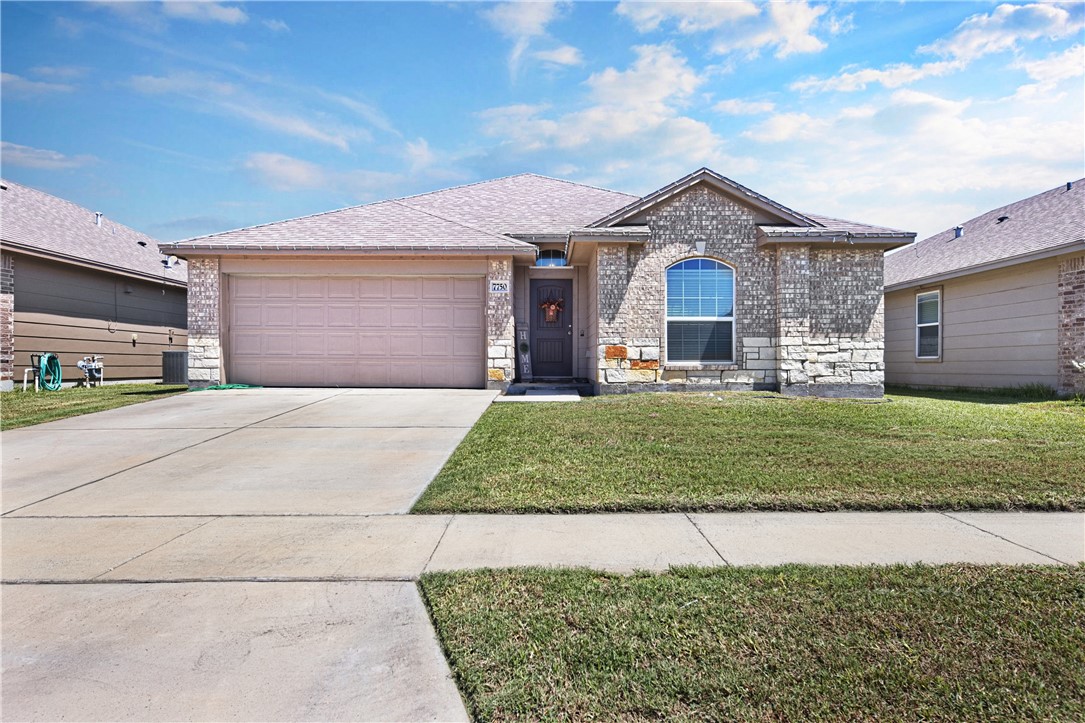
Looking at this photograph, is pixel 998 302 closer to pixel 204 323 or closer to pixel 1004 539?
pixel 1004 539

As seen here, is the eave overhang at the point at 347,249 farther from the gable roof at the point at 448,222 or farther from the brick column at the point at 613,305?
the brick column at the point at 613,305

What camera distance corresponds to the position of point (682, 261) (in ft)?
35.9

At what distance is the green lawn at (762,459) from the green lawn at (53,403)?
6.31m

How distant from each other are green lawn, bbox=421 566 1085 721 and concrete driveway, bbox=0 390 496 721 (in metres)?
0.26

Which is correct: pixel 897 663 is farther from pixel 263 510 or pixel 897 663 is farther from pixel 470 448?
pixel 470 448

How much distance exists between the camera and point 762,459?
534cm

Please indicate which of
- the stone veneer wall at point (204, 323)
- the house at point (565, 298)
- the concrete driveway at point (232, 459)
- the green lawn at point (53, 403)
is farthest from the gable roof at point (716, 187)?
the green lawn at point (53, 403)

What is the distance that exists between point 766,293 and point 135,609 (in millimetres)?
10888

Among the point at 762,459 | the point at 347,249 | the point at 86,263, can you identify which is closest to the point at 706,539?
the point at 762,459

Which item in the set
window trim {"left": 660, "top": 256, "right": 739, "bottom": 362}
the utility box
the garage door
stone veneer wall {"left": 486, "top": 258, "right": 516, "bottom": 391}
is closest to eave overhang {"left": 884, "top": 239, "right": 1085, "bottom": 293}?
window trim {"left": 660, "top": 256, "right": 739, "bottom": 362}

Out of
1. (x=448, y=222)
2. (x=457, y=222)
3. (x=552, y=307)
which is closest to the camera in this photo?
(x=448, y=222)

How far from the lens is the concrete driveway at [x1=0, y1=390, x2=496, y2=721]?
6.42 feet

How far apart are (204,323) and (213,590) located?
1067 centimetres

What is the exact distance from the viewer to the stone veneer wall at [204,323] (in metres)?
11.6
